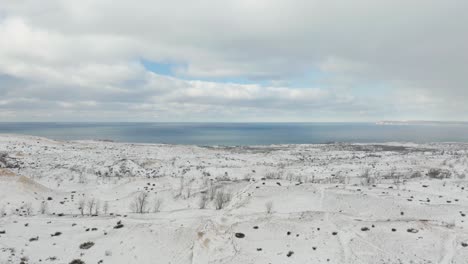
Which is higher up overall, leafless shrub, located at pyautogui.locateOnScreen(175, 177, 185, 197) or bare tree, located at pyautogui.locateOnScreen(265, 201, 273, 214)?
bare tree, located at pyautogui.locateOnScreen(265, 201, 273, 214)

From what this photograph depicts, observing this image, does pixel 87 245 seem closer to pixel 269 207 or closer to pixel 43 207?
pixel 43 207

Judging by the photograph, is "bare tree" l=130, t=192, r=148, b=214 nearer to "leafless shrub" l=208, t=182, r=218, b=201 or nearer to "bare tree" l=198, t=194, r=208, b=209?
"bare tree" l=198, t=194, r=208, b=209

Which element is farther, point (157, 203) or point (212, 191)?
point (212, 191)

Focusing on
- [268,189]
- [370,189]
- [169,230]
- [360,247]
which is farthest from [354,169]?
[169,230]

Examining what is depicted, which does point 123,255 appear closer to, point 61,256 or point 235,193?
point 61,256

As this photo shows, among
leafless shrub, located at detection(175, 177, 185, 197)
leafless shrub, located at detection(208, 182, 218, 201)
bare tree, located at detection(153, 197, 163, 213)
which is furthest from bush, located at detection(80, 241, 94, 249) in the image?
leafless shrub, located at detection(175, 177, 185, 197)

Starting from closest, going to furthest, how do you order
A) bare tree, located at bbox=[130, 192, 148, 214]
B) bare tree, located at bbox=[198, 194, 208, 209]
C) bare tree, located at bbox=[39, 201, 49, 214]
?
bare tree, located at bbox=[39, 201, 49, 214] → bare tree, located at bbox=[130, 192, 148, 214] → bare tree, located at bbox=[198, 194, 208, 209]

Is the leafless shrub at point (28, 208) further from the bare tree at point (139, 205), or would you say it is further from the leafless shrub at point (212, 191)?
the leafless shrub at point (212, 191)

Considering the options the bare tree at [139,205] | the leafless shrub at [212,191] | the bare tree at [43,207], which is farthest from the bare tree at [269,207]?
the bare tree at [43,207]

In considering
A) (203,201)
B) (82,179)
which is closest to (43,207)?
(203,201)
